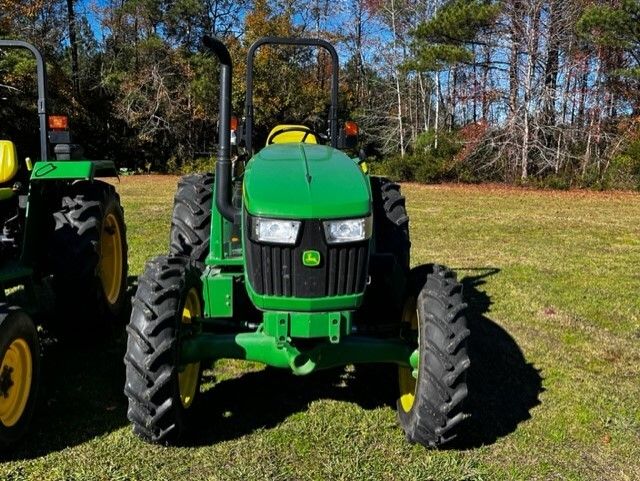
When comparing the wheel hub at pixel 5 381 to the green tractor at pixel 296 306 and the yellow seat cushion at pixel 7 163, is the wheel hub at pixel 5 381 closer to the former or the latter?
the green tractor at pixel 296 306

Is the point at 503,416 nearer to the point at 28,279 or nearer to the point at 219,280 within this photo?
the point at 219,280

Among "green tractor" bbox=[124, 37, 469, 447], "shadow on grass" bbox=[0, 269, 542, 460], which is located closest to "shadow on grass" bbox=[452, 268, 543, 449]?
"shadow on grass" bbox=[0, 269, 542, 460]

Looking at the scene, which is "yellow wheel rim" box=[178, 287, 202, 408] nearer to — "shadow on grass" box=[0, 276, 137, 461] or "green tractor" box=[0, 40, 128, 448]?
"shadow on grass" box=[0, 276, 137, 461]

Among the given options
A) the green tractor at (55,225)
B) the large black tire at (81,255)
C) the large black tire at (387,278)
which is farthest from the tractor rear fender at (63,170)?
the large black tire at (387,278)

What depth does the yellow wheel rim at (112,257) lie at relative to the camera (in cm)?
494

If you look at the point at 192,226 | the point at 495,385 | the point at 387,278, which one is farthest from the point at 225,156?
the point at 495,385

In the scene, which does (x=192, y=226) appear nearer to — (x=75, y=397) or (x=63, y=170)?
(x=63, y=170)

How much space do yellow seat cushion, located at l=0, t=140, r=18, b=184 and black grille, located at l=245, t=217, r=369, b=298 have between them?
192cm

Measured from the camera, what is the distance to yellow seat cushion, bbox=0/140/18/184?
13.0 ft

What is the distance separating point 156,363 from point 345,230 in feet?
3.18

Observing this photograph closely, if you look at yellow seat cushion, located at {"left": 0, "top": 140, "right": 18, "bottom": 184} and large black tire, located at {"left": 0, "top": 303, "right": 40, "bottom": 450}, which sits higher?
yellow seat cushion, located at {"left": 0, "top": 140, "right": 18, "bottom": 184}

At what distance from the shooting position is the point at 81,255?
412 cm

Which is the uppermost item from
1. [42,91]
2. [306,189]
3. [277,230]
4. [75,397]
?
[42,91]

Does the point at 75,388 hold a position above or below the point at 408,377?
below
